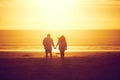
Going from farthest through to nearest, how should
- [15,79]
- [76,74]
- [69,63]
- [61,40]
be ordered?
[61,40]
[69,63]
[76,74]
[15,79]

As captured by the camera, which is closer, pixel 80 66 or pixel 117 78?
pixel 117 78

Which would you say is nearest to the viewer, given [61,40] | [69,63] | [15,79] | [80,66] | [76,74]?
[15,79]

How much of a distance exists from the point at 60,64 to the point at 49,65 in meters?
0.73

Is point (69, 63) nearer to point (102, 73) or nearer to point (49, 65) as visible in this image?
point (49, 65)

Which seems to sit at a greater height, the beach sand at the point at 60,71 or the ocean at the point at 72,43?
the ocean at the point at 72,43

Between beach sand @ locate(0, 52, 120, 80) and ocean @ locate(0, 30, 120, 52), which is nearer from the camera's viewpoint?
beach sand @ locate(0, 52, 120, 80)

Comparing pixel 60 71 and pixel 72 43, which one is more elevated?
pixel 72 43

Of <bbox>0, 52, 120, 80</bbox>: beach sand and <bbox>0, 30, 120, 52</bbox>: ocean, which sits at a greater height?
<bbox>0, 30, 120, 52</bbox>: ocean

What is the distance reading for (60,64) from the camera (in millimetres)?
23922

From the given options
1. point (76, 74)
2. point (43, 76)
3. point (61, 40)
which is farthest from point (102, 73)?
point (61, 40)

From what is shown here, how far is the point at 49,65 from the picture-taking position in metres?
23.4

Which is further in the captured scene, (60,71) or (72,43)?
(72,43)

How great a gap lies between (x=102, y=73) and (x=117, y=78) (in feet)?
5.06

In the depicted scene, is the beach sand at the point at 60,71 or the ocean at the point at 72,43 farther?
the ocean at the point at 72,43
